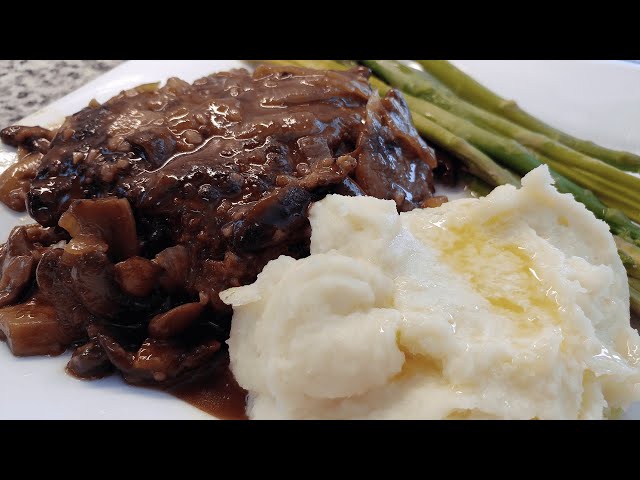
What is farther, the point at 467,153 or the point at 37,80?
the point at 37,80

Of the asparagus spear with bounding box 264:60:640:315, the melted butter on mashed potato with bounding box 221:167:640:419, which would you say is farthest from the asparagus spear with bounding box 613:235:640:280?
the melted butter on mashed potato with bounding box 221:167:640:419

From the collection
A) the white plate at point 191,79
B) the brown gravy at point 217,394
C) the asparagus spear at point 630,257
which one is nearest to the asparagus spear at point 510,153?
the asparagus spear at point 630,257

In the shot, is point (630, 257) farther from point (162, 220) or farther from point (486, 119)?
point (162, 220)

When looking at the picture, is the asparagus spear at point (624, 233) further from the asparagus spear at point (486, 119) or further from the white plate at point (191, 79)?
the white plate at point (191, 79)

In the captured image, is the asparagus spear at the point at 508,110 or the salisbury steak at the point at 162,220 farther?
the asparagus spear at the point at 508,110

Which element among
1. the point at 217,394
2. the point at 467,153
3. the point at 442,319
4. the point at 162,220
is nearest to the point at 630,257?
the point at 467,153

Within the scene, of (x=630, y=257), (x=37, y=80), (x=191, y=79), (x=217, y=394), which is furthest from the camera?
(x=37, y=80)
